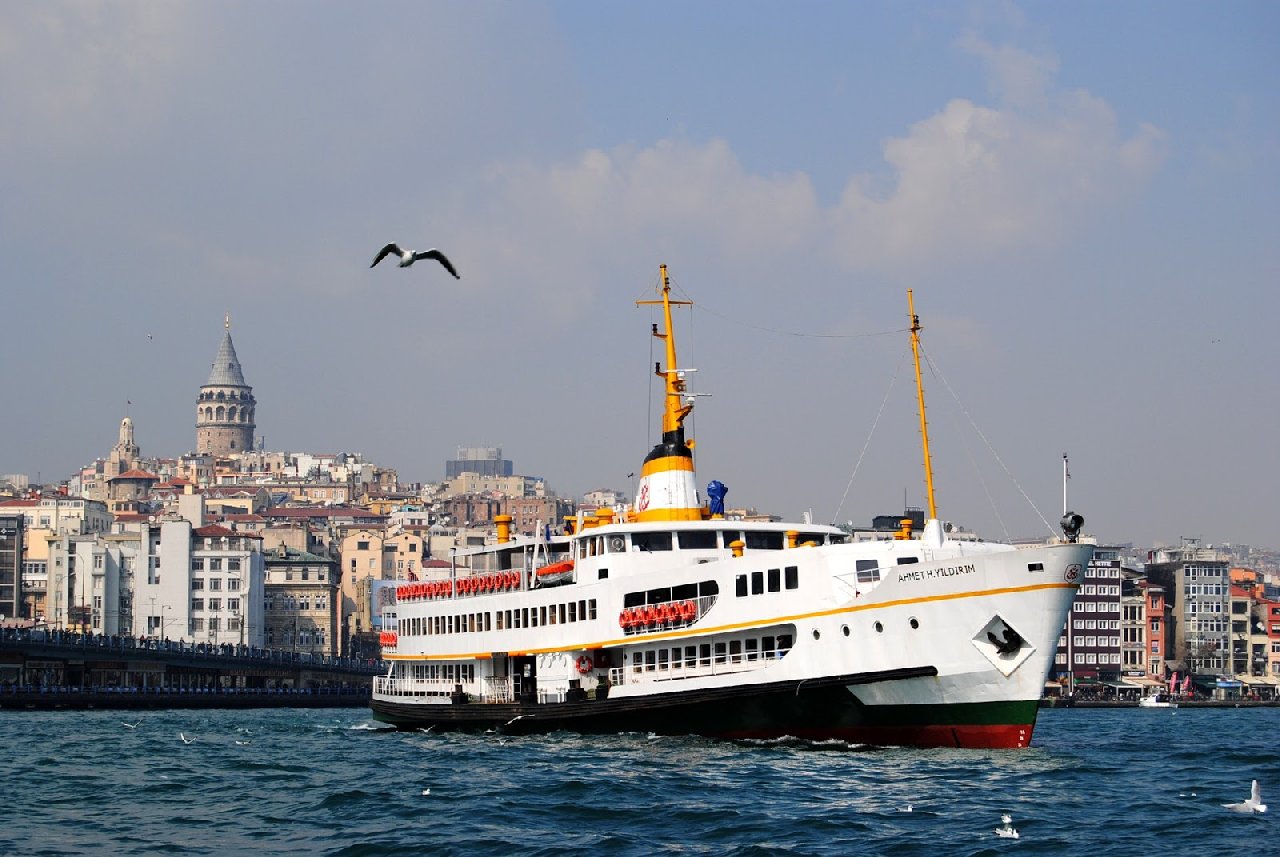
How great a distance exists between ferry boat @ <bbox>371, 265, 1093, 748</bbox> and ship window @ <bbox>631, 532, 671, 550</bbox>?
0.05m

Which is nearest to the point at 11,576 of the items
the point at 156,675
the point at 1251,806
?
the point at 156,675

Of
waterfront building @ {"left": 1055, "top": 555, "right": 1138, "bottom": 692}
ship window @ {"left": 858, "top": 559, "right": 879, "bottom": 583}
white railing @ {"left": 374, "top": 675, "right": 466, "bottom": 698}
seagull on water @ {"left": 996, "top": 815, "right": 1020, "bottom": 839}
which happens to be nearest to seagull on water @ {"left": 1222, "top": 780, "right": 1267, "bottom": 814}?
seagull on water @ {"left": 996, "top": 815, "right": 1020, "bottom": 839}

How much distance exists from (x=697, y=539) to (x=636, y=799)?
46.5 ft

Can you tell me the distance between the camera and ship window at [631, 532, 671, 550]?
43875 mm

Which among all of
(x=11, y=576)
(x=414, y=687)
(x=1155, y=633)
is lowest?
(x=1155, y=633)

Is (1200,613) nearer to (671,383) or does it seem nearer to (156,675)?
(156,675)

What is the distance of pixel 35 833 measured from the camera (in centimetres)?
2883

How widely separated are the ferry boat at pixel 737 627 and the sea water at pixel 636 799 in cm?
87

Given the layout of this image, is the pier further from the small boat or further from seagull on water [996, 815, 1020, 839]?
seagull on water [996, 815, 1020, 839]

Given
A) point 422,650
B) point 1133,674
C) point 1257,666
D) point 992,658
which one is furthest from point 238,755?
point 1257,666

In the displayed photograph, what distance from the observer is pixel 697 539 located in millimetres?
43969

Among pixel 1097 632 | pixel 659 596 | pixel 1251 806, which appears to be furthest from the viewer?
pixel 1097 632

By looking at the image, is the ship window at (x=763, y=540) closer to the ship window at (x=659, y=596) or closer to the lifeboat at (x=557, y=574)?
the ship window at (x=659, y=596)

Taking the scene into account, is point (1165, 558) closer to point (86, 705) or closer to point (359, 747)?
point (86, 705)
